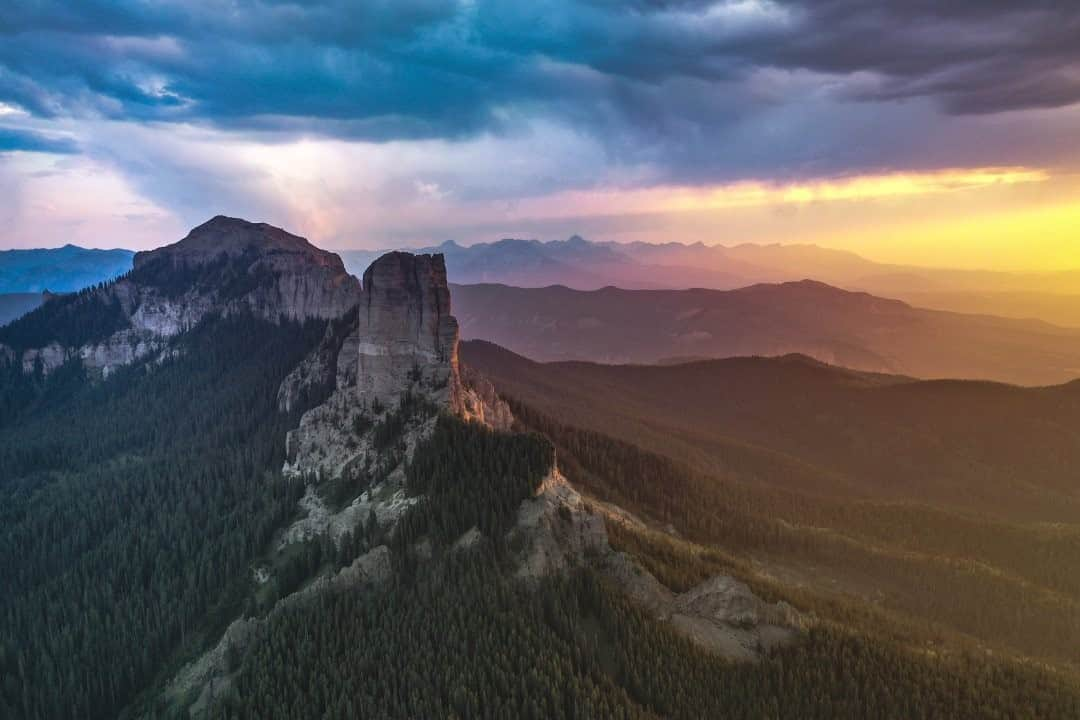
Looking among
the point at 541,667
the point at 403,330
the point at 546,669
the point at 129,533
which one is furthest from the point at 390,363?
the point at 546,669

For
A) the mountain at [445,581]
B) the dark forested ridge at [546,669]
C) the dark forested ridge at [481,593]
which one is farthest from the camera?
the mountain at [445,581]

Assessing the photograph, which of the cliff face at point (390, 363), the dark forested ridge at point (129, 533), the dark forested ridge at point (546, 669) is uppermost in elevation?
the cliff face at point (390, 363)

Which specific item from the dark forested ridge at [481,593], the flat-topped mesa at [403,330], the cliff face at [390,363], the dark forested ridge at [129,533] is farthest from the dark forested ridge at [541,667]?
the flat-topped mesa at [403,330]

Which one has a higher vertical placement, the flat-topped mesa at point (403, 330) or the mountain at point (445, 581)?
the flat-topped mesa at point (403, 330)

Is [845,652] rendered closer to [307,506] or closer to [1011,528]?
[307,506]

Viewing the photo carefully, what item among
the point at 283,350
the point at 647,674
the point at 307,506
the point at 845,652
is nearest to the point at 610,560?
the point at 647,674

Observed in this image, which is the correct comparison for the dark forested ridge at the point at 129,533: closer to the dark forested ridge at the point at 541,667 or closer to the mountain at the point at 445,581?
the mountain at the point at 445,581
